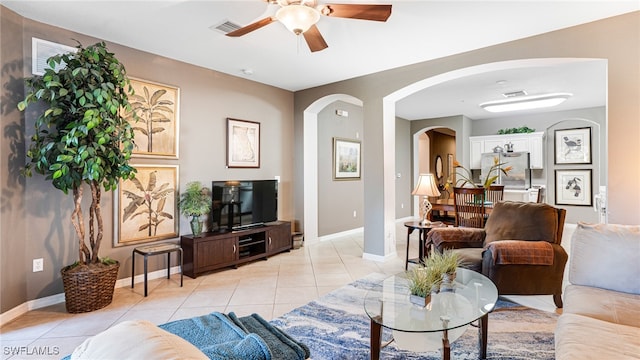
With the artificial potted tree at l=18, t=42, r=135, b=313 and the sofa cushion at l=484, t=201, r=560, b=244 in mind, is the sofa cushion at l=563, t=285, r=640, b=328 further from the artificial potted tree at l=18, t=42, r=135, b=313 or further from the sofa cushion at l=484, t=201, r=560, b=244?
the artificial potted tree at l=18, t=42, r=135, b=313

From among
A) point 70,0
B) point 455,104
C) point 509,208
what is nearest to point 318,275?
point 509,208

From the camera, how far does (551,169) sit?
742cm

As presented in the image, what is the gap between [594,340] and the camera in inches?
58.9

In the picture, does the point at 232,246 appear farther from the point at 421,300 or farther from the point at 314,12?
the point at 314,12

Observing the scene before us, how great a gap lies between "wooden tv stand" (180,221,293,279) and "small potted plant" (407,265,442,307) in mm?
2704

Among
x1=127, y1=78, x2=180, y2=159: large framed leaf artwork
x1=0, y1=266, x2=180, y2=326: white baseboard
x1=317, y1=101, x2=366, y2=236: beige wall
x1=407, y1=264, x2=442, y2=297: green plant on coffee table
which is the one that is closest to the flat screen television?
x1=127, y1=78, x2=180, y2=159: large framed leaf artwork

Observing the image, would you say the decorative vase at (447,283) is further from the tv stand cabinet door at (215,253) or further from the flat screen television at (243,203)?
the flat screen television at (243,203)

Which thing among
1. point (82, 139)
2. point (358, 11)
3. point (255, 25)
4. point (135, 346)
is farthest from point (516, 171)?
point (135, 346)

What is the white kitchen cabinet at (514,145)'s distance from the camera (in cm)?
734

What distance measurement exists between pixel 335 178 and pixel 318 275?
2659mm

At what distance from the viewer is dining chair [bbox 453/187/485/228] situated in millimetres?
3973

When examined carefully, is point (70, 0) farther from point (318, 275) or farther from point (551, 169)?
point (551, 169)

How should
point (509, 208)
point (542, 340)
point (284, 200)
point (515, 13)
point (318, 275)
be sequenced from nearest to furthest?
point (542, 340), point (515, 13), point (509, 208), point (318, 275), point (284, 200)

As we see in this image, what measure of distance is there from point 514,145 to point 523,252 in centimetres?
574
